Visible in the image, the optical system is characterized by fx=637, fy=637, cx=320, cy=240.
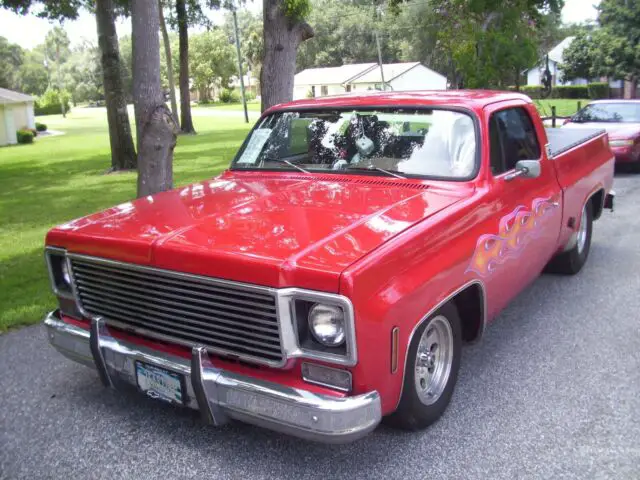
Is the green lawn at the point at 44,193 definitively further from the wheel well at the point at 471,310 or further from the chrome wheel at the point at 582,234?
the chrome wheel at the point at 582,234

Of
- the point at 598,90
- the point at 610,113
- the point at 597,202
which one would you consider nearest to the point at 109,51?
the point at 610,113

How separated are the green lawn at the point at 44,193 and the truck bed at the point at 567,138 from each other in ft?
15.2

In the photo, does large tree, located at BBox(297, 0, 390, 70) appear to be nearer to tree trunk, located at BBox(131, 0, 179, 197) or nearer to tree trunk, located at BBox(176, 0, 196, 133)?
tree trunk, located at BBox(176, 0, 196, 133)

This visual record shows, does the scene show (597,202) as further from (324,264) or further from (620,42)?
(620,42)

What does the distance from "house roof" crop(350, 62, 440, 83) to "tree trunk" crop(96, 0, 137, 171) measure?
136 feet

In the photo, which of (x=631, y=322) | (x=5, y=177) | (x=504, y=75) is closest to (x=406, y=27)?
(x=504, y=75)

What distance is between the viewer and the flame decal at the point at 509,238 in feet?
12.0

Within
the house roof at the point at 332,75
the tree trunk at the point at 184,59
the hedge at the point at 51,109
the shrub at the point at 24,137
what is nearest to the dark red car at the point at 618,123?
the tree trunk at the point at 184,59

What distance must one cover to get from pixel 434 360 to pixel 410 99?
1.86 meters

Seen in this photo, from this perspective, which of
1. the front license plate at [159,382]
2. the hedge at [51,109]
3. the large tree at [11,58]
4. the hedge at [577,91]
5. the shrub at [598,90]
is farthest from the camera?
the large tree at [11,58]

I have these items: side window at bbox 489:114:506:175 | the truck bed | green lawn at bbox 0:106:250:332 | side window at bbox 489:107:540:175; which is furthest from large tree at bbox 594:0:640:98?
side window at bbox 489:114:506:175

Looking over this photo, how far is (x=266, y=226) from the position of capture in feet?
10.7

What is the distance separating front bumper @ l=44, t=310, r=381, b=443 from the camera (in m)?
2.68

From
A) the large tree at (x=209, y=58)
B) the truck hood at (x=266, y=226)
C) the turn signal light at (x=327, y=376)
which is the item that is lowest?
the turn signal light at (x=327, y=376)
